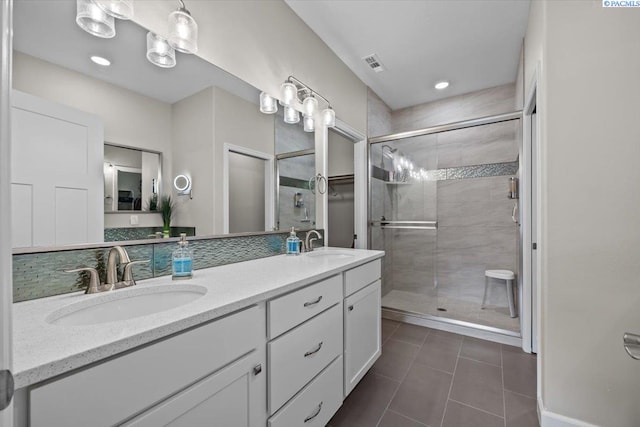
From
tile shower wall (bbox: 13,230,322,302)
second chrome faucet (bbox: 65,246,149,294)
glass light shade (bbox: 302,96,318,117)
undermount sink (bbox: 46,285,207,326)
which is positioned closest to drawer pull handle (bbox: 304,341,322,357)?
undermount sink (bbox: 46,285,207,326)

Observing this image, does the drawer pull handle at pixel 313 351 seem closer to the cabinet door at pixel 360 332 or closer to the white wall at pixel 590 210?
the cabinet door at pixel 360 332

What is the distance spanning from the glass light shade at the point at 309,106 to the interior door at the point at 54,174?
1.35 metres

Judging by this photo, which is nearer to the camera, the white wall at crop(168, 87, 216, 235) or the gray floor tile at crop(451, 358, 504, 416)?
the white wall at crop(168, 87, 216, 235)

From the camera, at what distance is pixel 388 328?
2.70m

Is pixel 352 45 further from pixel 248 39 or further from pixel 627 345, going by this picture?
pixel 627 345

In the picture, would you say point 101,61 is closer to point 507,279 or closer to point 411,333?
point 411,333

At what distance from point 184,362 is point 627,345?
1401 millimetres

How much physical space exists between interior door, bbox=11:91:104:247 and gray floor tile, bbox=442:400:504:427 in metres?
1.94

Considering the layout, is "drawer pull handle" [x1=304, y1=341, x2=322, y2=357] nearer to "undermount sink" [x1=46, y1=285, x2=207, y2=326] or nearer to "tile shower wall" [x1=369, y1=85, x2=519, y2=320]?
"undermount sink" [x1=46, y1=285, x2=207, y2=326]

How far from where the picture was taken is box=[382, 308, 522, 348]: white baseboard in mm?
2338

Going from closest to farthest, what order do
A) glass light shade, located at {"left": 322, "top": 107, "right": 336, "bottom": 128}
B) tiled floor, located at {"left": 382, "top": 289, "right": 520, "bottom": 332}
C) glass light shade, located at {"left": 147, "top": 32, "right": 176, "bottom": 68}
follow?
glass light shade, located at {"left": 147, "top": 32, "right": 176, "bottom": 68} → glass light shade, located at {"left": 322, "top": 107, "right": 336, "bottom": 128} → tiled floor, located at {"left": 382, "top": 289, "right": 520, "bottom": 332}

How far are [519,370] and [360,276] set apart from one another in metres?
1.43

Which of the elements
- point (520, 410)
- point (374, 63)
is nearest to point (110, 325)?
point (520, 410)

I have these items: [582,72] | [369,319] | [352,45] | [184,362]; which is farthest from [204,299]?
[352,45]
